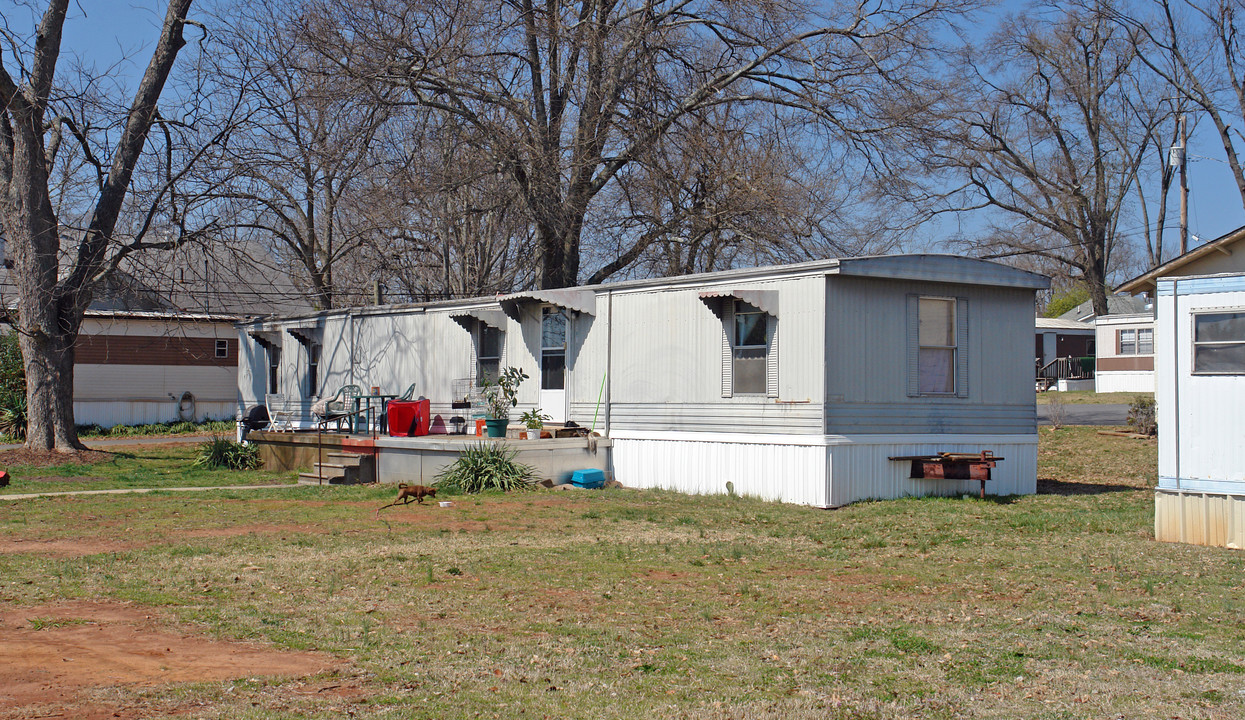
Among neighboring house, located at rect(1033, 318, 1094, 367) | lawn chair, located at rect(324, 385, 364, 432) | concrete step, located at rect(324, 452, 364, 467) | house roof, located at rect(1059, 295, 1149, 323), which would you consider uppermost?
house roof, located at rect(1059, 295, 1149, 323)

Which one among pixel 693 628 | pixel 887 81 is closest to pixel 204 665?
pixel 693 628

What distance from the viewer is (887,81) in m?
21.3

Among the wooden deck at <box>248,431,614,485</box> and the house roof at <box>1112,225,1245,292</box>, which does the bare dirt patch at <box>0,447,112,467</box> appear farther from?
the house roof at <box>1112,225,1245,292</box>

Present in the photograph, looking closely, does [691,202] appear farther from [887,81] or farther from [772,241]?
[887,81]

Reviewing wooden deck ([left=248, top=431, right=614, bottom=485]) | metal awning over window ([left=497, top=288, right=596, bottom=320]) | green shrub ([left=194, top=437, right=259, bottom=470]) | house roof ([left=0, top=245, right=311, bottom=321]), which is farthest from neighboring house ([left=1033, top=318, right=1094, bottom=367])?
green shrub ([left=194, top=437, right=259, bottom=470])

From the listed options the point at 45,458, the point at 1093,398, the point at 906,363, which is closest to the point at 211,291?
the point at 45,458

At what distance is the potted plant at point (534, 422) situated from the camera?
1634 centimetres

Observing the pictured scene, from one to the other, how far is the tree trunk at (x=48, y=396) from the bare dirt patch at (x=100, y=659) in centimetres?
1411

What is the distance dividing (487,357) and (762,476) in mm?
5903

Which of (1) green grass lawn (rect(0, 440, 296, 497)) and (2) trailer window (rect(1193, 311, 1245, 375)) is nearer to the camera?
(2) trailer window (rect(1193, 311, 1245, 375))

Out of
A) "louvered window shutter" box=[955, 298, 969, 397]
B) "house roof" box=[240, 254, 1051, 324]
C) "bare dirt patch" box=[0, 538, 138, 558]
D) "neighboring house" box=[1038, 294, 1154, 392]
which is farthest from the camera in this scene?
"neighboring house" box=[1038, 294, 1154, 392]

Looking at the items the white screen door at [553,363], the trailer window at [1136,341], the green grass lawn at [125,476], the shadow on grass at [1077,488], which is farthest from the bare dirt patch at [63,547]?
the trailer window at [1136,341]

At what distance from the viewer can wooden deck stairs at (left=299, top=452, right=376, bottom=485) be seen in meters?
16.9

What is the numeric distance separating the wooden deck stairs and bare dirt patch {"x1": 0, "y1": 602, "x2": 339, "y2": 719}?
381 inches
